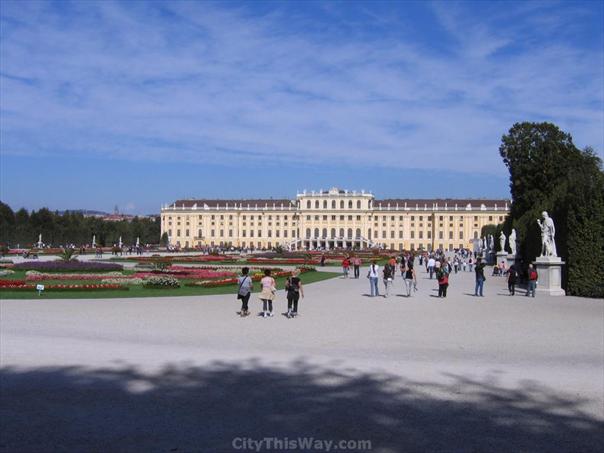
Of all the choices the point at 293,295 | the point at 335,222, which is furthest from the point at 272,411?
→ the point at 335,222

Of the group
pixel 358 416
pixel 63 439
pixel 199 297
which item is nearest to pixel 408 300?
pixel 199 297

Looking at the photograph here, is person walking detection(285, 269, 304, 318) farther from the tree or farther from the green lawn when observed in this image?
the tree

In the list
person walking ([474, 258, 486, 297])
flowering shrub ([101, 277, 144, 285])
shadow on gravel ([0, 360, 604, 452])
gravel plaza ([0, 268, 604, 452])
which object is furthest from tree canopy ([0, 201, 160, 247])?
shadow on gravel ([0, 360, 604, 452])

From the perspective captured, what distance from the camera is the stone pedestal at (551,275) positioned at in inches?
764

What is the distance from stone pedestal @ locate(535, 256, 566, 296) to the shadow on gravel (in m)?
13.5

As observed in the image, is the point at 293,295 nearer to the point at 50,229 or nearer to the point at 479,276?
the point at 479,276

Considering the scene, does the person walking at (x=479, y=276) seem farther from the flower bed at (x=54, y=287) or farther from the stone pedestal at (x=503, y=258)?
the stone pedestal at (x=503, y=258)

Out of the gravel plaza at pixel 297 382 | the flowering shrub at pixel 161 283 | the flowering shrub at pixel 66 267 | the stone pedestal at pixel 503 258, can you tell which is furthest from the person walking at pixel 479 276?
the flowering shrub at pixel 66 267

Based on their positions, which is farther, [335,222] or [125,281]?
[335,222]

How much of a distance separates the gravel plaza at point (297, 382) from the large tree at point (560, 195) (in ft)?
23.1

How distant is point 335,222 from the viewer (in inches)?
4304

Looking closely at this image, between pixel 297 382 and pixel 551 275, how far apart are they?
14.8 m

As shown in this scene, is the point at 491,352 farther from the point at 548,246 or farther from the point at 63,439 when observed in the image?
the point at 548,246

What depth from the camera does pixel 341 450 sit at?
15.5 feet
